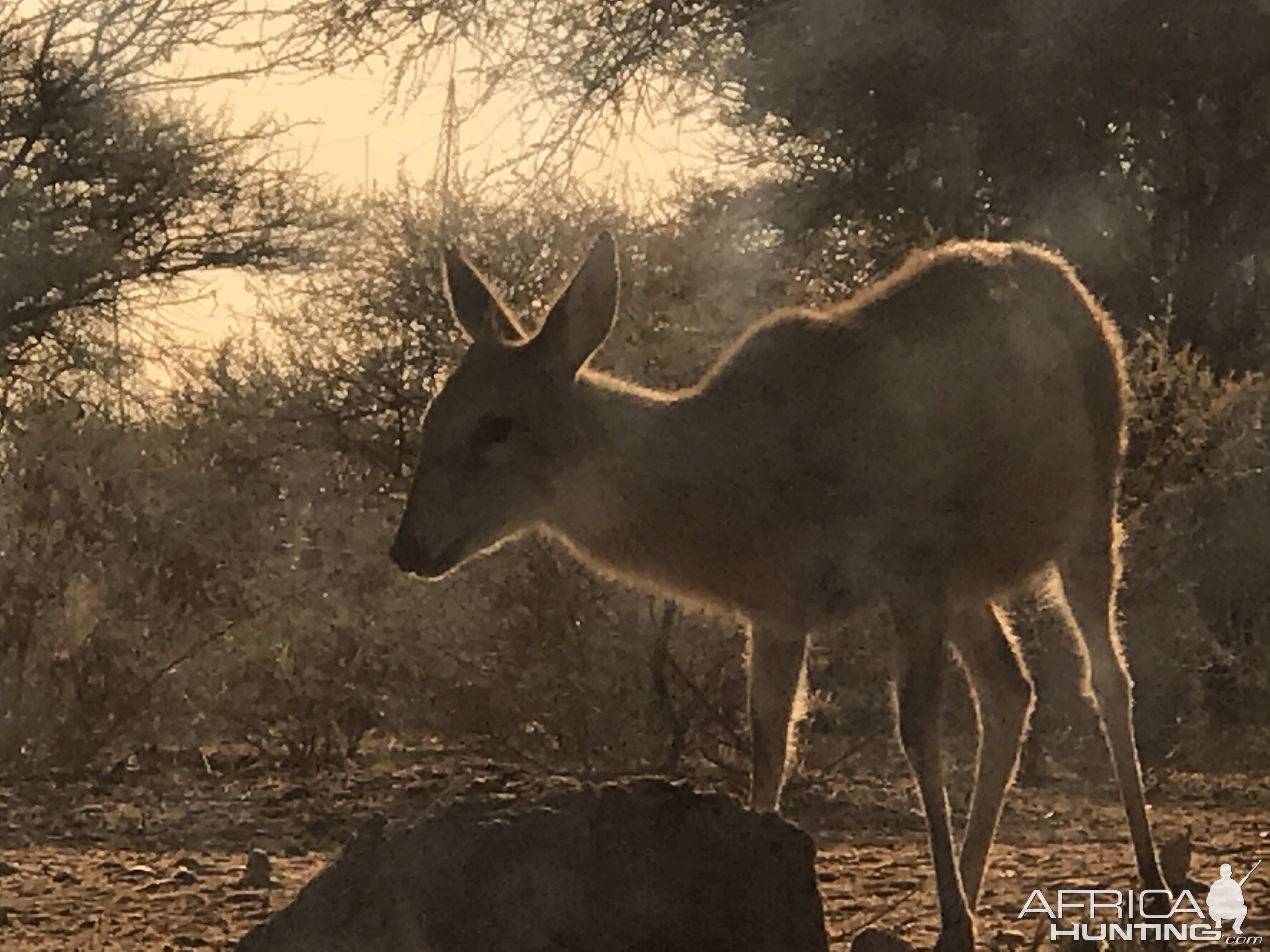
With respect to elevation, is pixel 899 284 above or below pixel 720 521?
above

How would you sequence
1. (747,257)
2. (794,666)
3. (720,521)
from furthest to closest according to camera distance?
(747,257)
(794,666)
(720,521)

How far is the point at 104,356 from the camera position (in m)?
2.34

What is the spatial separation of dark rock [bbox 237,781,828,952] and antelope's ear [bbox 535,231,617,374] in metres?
0.54

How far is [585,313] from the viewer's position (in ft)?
6.34

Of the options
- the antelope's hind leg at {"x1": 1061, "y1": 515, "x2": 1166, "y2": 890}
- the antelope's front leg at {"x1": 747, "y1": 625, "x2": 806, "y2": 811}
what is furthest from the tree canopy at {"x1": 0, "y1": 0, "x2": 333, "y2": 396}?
the antelope's hind leg at {"x1": 1061, "y1": 515, "x2": 1166, "y2": 890}

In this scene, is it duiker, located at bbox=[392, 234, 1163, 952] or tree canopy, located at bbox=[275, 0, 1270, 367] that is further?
tree canopy, located at bbox=[275, 0, 1270, 367]

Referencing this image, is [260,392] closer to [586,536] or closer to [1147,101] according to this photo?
[586,536]

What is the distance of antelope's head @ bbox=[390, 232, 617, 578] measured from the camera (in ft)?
6.31

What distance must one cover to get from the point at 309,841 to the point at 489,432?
2.07 ft

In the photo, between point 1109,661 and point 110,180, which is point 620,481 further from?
point 110,180

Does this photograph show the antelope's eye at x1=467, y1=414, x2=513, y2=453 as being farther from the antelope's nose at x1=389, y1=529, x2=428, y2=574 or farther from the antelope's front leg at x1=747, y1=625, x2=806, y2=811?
the antelope's front leg at x1=747, y1=625, x2=806, y2=811

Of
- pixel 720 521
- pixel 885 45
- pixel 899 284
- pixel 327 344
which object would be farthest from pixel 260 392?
pixel 885 45

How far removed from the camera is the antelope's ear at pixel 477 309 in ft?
6.48

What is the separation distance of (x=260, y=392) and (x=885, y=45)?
3.53ft
